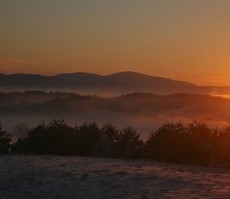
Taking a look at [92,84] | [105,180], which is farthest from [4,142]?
[92,84]

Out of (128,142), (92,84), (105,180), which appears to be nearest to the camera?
(105,180)

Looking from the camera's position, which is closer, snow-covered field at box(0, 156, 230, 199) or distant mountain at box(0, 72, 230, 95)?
snow-covered field at box(0, 156, 230, 199)

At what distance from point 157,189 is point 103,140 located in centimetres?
928

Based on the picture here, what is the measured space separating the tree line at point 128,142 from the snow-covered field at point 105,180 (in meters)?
1.87

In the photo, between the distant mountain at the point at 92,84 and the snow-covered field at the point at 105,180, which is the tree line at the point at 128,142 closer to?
the snow-covered field at the point at 105,180

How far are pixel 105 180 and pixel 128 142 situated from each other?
769cm

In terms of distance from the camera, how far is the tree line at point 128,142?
21500mm

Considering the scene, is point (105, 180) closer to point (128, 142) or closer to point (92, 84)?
point (128, 142)

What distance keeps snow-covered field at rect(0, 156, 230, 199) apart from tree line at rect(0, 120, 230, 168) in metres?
1.87

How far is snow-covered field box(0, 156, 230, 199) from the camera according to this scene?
13625 mm

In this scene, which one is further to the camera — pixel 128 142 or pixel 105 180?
pixel 128 142

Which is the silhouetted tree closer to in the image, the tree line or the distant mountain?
the tree line

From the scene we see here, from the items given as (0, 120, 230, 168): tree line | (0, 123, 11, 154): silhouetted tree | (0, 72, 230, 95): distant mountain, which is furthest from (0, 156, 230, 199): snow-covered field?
(0, 72, 230, 95): distant mountain

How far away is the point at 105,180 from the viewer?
1538cm
